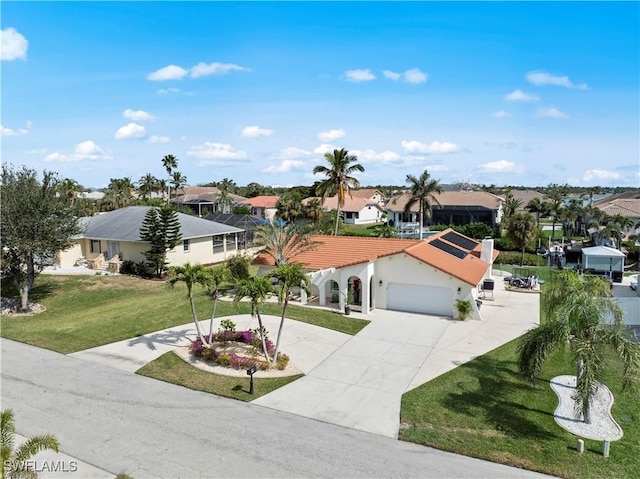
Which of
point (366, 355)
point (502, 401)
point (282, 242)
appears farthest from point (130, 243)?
point (502, 401)

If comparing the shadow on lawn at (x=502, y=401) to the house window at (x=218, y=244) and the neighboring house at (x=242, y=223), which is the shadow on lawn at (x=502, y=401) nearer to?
the house window at (x=218, y=244)

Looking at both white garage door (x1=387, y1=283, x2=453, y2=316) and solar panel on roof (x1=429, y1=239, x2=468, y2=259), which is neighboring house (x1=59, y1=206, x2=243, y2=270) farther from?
solar panel on roof (x1=429, y1=239, x2=468, y2=259)

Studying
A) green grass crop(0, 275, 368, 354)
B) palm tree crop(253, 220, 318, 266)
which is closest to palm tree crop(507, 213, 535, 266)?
palm tree crop(253, 220, 318, 266)

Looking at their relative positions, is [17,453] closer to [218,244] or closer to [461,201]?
[218,244]

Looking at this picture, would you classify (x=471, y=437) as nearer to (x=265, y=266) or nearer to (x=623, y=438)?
(x=623, y=438)

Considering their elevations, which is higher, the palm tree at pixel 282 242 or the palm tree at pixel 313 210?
the palm tree at pixel 313 210

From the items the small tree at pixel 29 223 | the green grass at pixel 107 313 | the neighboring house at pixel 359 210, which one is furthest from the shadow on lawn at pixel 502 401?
the neighboring house at pixel 359 210

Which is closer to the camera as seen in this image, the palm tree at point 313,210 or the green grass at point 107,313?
the green grass at point 107,313
